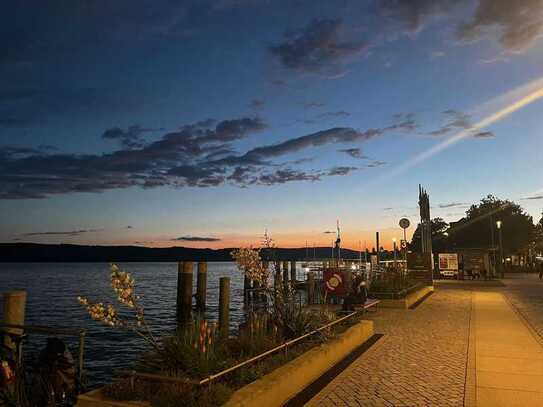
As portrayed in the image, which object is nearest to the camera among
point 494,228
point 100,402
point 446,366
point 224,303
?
point 100,402

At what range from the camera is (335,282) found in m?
17.3

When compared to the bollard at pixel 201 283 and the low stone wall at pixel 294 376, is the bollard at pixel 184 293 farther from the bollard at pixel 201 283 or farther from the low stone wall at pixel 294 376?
the low stone wall at pixel 294 376

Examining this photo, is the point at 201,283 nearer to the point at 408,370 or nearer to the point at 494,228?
the point at 408,370

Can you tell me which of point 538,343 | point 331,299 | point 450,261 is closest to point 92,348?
point 331,299

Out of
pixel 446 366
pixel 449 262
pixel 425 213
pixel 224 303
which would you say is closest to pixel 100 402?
pixel 446 366

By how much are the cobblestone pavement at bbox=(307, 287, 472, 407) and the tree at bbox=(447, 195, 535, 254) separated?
59.3m

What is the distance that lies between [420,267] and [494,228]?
47733mm

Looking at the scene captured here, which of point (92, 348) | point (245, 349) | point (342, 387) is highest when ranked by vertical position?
point (245, 349)

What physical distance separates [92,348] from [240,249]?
44.4ft

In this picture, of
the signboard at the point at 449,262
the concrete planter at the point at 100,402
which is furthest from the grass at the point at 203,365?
the signboard at the point at 449,262

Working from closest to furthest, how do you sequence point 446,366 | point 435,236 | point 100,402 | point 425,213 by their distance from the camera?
point 100,402 < point 446,366 < point 425,213 < point 435,236

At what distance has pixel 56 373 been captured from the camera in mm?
6309

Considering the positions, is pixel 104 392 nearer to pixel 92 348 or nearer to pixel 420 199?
pixel 92 348

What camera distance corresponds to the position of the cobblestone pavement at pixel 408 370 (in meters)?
6.56
